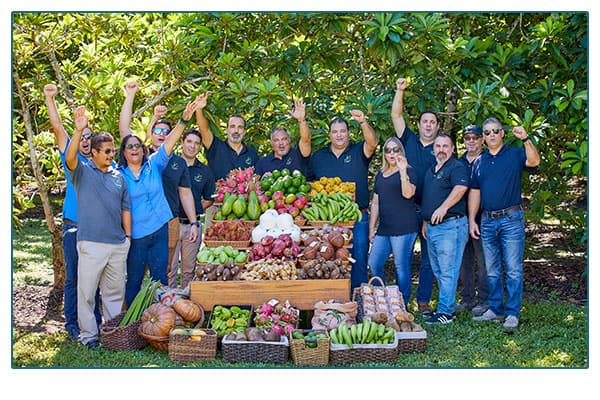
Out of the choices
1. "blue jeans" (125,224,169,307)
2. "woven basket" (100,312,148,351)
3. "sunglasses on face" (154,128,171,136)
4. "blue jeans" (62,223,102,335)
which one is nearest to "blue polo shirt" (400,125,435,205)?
"sunglasses on face" (154,128,171,136)

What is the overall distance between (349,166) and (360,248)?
0.88 metres

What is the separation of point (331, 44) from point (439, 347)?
3928 millimetres

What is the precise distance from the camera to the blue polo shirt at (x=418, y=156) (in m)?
7.55

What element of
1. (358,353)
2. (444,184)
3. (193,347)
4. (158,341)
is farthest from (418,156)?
(158,341)

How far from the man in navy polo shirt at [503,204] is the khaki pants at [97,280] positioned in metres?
3.42

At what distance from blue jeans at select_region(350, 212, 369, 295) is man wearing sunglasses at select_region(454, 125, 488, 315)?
1.04 m

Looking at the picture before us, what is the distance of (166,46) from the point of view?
8.45 meters

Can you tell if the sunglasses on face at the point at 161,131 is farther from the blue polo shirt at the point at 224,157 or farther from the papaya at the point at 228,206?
the papaya at the point at 228,206

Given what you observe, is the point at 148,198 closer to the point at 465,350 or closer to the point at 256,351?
the point at 256,351

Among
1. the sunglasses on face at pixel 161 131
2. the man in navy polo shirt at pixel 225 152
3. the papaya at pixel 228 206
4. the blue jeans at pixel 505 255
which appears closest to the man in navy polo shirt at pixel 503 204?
the blue jeans at pixel 505 255

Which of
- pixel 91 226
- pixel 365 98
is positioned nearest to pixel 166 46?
pixel 365 98

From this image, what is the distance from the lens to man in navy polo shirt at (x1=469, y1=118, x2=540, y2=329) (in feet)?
22.8

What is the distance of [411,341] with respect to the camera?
20.4ft

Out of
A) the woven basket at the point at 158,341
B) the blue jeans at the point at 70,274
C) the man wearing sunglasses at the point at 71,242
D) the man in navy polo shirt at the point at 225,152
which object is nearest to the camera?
the woven basket at the point at 158,341
